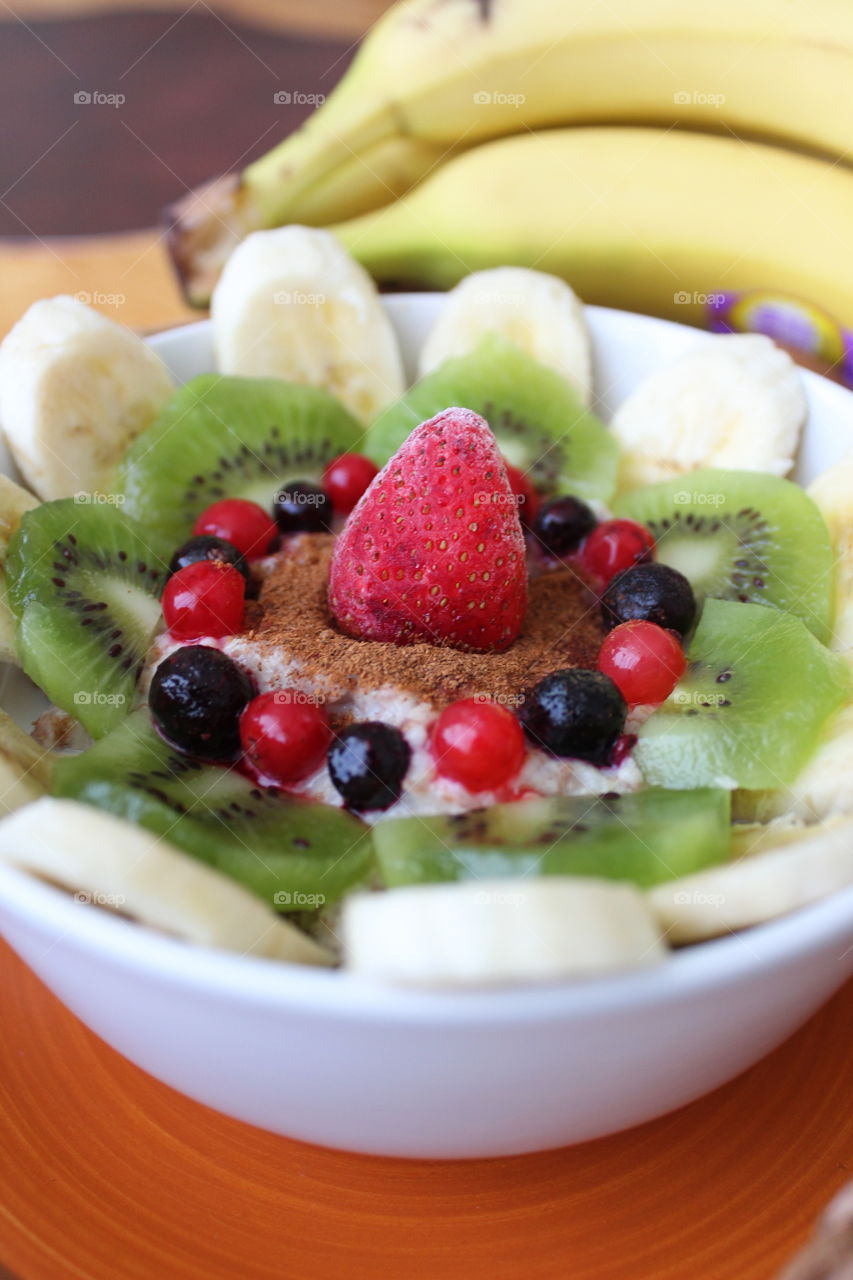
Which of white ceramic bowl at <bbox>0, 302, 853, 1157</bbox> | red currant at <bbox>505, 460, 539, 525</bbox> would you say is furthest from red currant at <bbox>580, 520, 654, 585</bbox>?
white ceramic bowl at <bbox>0, 302, 853, 1157</bbox>

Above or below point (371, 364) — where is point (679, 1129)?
below

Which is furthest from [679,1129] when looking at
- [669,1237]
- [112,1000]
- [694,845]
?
[112,1000]

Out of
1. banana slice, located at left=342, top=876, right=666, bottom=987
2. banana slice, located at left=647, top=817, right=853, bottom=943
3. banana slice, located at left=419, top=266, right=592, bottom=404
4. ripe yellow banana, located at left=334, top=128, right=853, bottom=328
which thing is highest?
ripe yellow banana, located at left=334, top=128, right=853, bottom=328

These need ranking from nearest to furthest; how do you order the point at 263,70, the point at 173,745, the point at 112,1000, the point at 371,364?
1. the point at 112,1000
2. the point at 173,745
3. the point at 371,364
4. the point at 263,70

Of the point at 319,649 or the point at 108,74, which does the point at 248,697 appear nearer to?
the point at 319,649

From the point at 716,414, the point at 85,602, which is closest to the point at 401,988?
the point at 85,602

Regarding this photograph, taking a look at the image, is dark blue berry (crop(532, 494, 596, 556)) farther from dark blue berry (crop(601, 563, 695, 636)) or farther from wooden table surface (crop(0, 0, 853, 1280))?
wooden table surface (crop(0, 0, 853, 1280))
